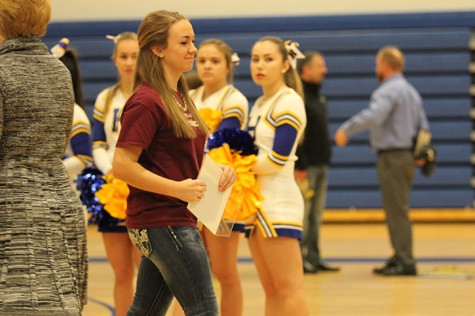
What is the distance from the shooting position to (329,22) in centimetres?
1185

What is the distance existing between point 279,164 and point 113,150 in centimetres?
109

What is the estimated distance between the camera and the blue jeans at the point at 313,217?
8047 mm

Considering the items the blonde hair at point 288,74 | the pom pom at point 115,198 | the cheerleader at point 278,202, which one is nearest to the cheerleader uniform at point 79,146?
the pom pom at point 115,198

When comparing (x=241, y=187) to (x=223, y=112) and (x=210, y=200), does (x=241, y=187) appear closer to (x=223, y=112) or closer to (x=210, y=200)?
(x=223, y=112)

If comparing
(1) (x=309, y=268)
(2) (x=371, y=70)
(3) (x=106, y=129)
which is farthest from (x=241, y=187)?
(2) (x=371, y=70)

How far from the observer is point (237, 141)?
4719mm

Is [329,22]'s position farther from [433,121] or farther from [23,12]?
[23,12]

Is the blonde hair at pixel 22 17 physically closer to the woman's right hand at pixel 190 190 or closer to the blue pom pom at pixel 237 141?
the woman's right hand at pixel 190 190

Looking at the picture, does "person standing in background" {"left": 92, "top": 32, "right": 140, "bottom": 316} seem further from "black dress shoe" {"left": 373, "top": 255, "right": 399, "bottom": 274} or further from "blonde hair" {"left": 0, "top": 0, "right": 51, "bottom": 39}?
"black dress shoe" {"left": 373, "top": 255, "right": 399, "bottom": 274}

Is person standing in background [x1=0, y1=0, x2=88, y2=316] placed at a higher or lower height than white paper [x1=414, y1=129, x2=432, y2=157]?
higher

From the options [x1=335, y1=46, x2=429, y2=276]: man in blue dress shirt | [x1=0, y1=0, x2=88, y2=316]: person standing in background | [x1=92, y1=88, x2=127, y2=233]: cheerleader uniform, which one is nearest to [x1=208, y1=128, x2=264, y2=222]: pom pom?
[x1=92, y1=88, x2=127, y2=233]: cheerleader uniform

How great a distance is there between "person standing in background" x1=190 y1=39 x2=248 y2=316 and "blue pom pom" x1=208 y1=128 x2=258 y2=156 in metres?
0.35

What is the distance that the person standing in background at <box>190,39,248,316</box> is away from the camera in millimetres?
5012

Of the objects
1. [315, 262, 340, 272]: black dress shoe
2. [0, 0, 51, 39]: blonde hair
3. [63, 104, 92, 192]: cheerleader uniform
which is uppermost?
[0, 0, 51, 39]: blonde hair
